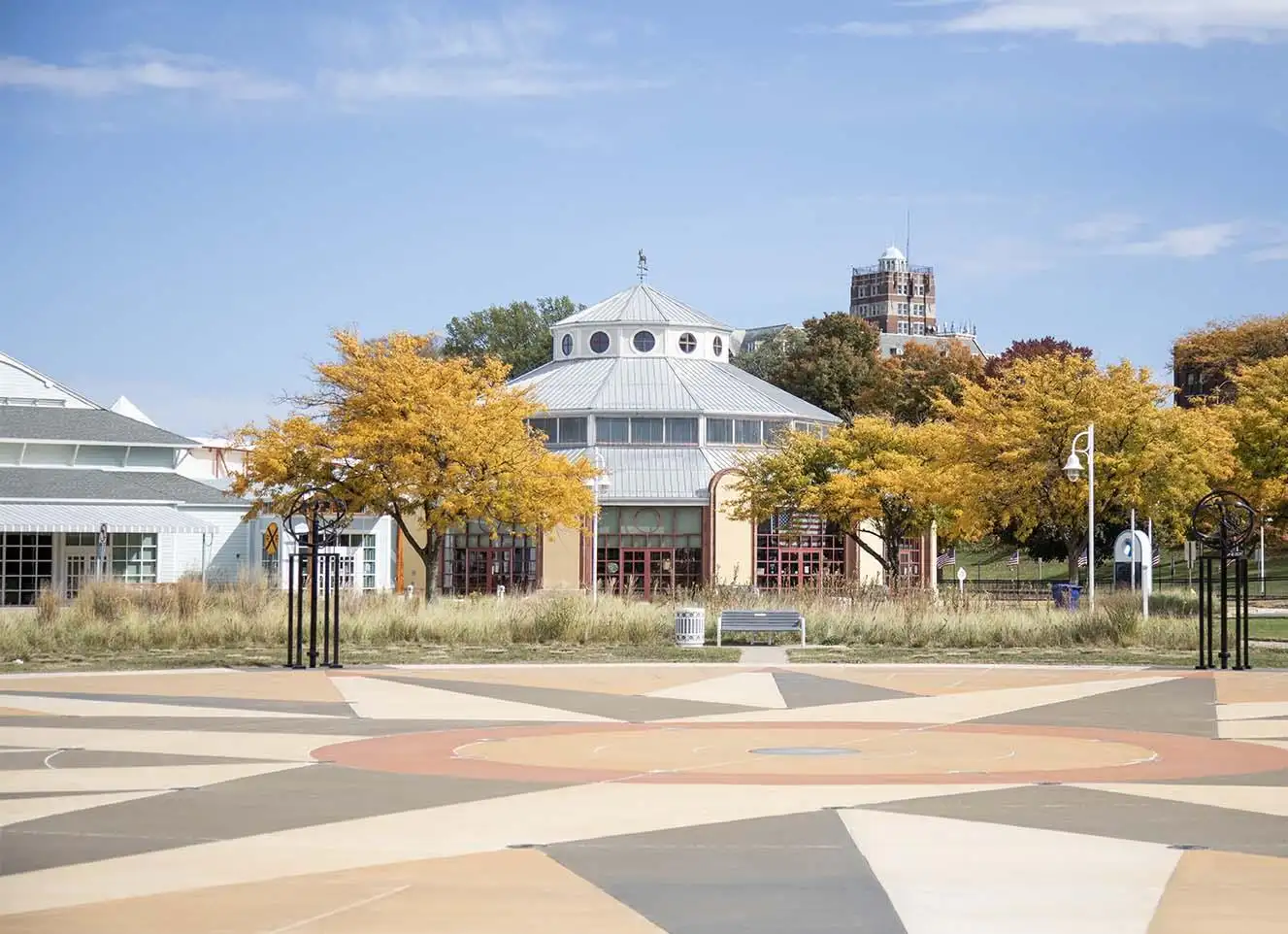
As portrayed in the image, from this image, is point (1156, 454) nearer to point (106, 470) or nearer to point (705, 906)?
point (106, 470)

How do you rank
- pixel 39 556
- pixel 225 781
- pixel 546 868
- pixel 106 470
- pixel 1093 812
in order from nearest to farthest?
pixel 546 868
pixel 1093 812
pixel 225 781
pixel 39 556
pixel 106 470

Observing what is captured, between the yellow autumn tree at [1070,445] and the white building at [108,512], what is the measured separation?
2063 centimetres

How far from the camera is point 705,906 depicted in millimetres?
9977

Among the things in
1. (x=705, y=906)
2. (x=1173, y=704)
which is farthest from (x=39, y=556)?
(x=705, y=906)

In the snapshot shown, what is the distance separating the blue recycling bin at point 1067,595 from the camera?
4356cm

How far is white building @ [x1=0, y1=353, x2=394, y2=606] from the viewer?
5403 cm

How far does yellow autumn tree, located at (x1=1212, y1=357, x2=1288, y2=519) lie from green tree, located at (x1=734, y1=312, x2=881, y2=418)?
109ft

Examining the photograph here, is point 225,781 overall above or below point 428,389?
below

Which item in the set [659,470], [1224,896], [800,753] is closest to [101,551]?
[659,470]

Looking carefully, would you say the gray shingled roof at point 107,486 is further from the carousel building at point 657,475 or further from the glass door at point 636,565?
the glass door at point 636,565

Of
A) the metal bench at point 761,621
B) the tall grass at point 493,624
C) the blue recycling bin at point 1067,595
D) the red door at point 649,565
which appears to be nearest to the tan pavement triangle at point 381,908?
the tall grass at point 493,624

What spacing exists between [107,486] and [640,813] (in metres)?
47.0

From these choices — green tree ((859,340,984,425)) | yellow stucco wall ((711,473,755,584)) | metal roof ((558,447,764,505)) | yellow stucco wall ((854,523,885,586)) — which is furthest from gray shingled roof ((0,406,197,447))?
green tree ((859,340,984,425))

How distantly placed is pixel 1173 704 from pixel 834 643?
1263 cm
